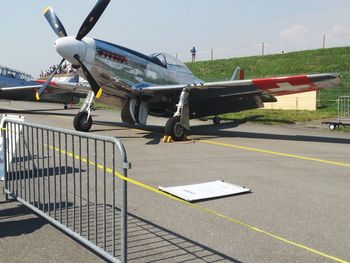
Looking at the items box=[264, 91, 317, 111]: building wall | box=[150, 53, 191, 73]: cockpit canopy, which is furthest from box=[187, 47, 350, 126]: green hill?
box=[150, 53, 191, 73]: cockpit canopy

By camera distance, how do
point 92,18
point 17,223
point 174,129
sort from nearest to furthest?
point 17,223
point 92,18
point 174,129

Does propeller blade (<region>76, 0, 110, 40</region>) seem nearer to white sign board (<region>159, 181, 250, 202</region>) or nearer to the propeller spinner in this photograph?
the propeller spinner

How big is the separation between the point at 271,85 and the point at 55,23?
22.1 ft

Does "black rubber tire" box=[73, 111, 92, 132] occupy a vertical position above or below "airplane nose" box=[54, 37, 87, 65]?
below

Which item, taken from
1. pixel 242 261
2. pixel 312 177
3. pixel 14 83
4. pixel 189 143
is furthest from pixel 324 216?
pixel 14 83

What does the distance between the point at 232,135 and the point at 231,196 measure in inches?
323

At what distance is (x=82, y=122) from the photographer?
44.8ft

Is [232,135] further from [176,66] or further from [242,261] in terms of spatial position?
[242,261]

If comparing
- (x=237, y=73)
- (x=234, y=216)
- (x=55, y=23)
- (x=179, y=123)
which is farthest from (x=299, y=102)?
(x=234, y=216)

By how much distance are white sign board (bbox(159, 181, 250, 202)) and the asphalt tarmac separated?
7.2 inches

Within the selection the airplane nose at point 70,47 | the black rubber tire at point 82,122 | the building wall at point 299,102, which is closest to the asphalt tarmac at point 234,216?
the airplane nose at point 70,47

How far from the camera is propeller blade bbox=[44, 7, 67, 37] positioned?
12.1 meters

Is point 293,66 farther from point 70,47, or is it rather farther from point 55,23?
point 70,47

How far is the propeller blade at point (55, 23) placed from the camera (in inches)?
475
